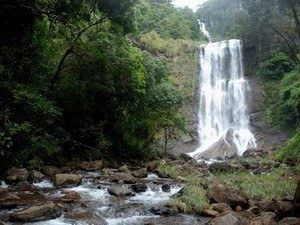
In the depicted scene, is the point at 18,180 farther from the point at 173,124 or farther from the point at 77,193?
the point at 173,124

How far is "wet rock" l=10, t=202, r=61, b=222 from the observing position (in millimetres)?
7535

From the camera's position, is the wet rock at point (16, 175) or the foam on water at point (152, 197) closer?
the foam on water at point (152, 197)

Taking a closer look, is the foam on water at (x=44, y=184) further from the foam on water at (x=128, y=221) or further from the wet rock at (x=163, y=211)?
the wet rock at (x=163, y=211)

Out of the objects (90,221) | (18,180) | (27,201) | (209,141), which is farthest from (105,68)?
(209,141)

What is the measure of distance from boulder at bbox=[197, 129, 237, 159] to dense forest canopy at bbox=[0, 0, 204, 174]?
300 inches

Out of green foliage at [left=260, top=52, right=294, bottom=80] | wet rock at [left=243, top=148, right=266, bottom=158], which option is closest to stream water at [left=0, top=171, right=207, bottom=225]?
wet rock at [left=243, top=148, right=266, bottom=158]

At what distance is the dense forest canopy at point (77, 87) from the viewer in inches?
294

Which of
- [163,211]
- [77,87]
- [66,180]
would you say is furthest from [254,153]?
[163,211]

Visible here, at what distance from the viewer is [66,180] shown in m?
12.1

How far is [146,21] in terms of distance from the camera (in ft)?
157

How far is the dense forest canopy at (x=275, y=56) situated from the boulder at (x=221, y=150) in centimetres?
445

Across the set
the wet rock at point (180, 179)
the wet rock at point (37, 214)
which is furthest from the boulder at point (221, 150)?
the wet rock at point (37, 214)

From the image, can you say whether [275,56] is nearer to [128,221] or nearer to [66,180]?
[66,180]

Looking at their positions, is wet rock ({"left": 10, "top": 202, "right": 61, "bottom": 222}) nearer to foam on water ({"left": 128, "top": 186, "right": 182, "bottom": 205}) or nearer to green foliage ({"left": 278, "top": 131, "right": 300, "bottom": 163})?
foam on water ({"left": 128, "top": 186, "right": 182, "bottom": 205})
